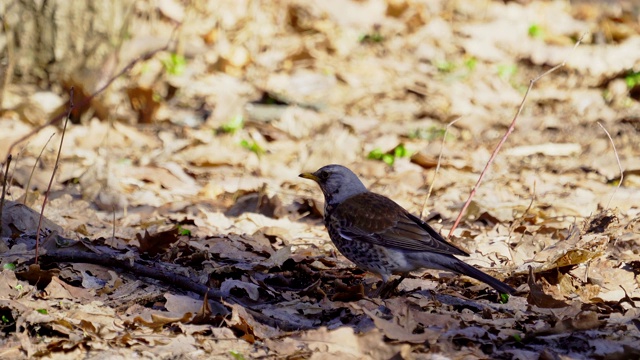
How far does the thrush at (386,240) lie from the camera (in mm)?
4992

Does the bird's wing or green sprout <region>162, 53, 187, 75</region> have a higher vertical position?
green sprout <region>162, 53, 187, 75</region>

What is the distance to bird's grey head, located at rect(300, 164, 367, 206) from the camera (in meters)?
5.86

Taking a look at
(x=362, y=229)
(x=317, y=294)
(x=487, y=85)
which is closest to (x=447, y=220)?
(x=362, y=229)

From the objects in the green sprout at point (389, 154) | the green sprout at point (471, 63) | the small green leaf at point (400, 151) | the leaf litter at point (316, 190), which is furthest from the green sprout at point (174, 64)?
the green sprout at point (471, 63)

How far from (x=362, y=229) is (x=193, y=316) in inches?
57.4

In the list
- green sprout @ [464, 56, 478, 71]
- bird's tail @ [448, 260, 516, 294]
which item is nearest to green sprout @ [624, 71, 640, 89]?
green sprout @ [464, 56, 478, 71]

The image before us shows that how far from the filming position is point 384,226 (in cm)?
536

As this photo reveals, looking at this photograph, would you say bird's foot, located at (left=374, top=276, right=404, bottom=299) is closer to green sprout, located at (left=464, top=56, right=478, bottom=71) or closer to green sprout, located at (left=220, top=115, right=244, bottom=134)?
green sprout, located at (left=220, top=115, right=244, bottom=134)

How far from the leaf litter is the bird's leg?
0.11 m

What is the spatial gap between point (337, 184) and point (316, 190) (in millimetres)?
2331

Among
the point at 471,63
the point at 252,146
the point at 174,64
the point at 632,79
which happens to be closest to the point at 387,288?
the point at 252,146

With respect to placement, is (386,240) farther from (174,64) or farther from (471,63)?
(471,63)

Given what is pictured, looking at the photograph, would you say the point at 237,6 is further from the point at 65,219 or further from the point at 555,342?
the point at 555,342

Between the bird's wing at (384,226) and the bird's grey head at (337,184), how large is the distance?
7.1 inches
